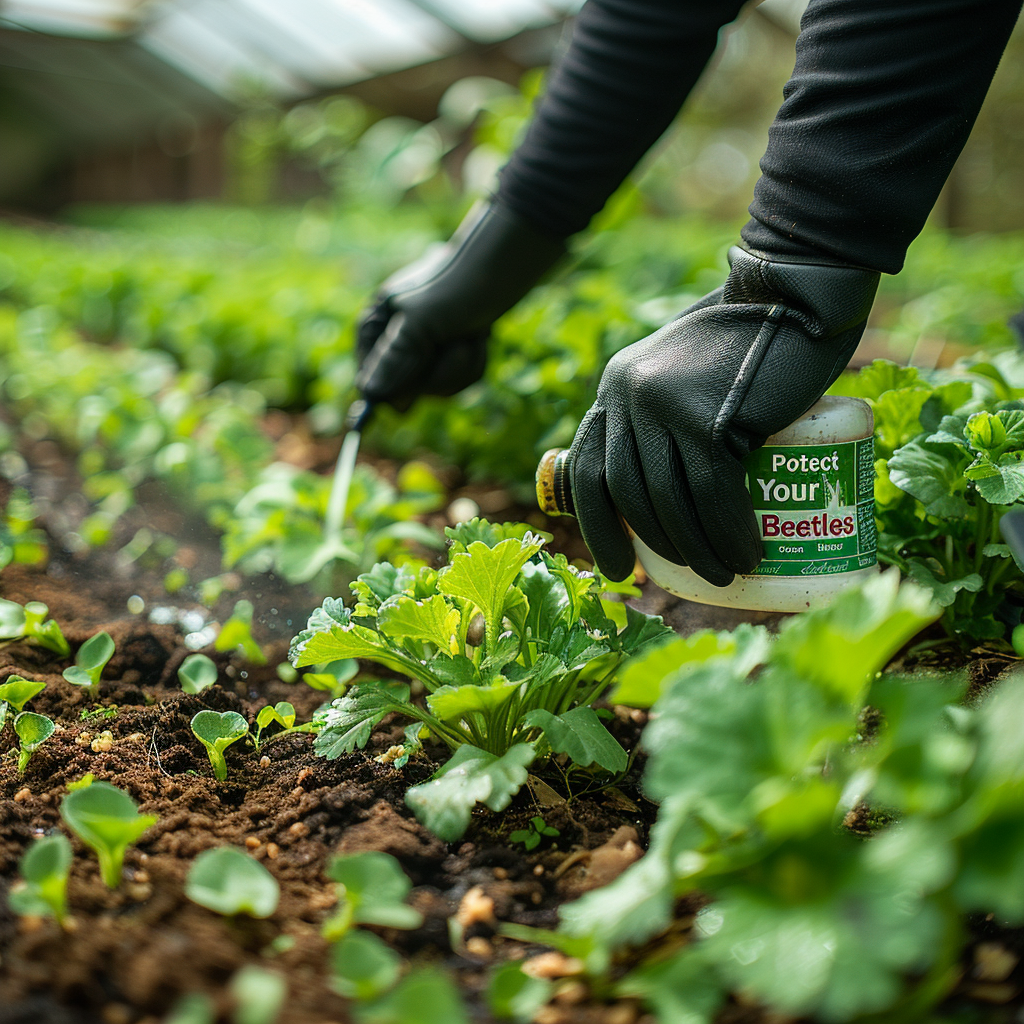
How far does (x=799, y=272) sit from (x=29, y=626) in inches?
48.8

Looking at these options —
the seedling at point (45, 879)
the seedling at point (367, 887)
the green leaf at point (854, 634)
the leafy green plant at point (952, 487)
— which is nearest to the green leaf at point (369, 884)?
the seedling at point (367, 887)

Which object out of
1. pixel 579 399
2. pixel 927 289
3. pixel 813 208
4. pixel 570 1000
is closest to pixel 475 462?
pixel 579 399

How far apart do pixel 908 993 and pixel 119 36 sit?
59.4 ft

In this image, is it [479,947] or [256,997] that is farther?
[479,947]

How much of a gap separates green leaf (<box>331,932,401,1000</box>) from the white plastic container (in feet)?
2.05

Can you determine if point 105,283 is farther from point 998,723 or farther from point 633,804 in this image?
point 998,723

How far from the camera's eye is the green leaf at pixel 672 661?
66cm

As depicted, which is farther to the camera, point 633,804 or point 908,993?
point 633,804

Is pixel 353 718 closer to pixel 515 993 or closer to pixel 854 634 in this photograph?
pixel 515 993

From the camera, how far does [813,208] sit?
997 millimetres

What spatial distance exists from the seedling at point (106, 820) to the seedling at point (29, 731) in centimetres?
30

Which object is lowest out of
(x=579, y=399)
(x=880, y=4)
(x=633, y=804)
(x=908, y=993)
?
(x=633, y=804)

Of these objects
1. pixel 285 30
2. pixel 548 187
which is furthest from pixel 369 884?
pixel 285 30

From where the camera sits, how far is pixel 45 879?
26.1 inches
